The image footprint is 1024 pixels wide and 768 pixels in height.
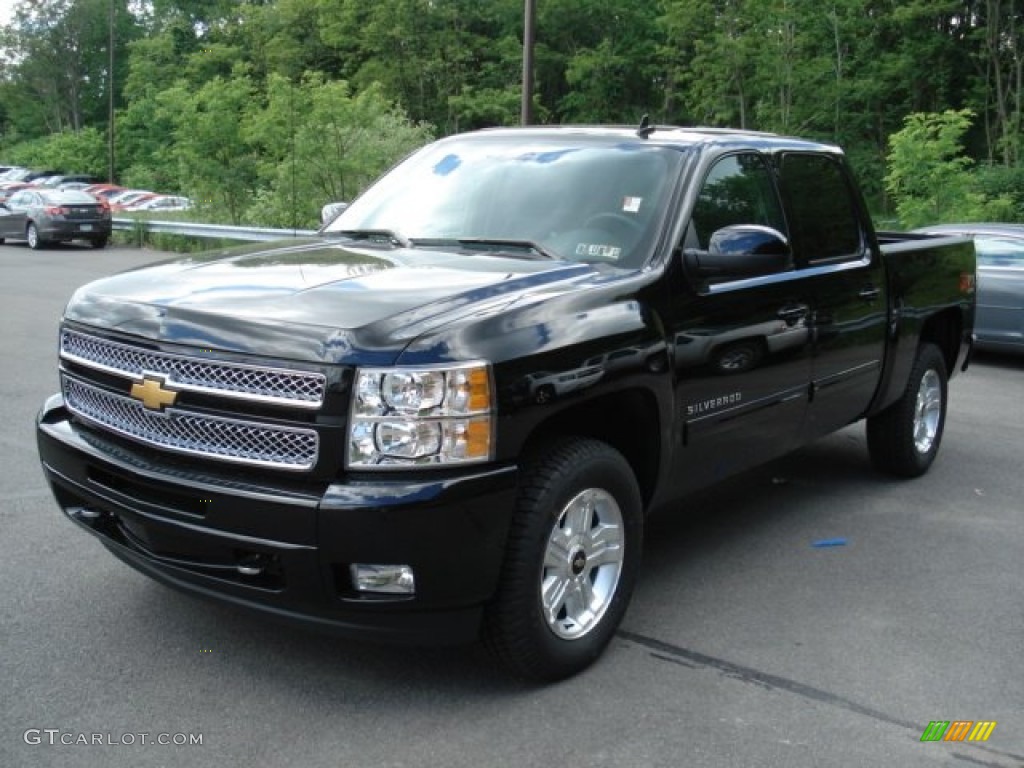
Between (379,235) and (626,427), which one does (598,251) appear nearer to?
(626,427)

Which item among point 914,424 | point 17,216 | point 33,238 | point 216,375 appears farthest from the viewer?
point 17,216

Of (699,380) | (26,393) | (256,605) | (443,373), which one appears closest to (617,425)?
(699,380)

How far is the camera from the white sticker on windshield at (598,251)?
4.20 m

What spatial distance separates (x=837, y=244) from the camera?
5465 mm

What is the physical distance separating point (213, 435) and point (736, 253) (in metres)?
2.07

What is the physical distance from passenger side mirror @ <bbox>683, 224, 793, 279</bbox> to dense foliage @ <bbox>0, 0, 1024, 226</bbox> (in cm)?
1633

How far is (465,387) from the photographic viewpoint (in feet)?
10.4

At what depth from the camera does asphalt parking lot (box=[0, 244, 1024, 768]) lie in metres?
3.22

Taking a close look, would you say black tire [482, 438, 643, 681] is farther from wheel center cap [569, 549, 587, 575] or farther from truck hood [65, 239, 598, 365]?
truck hood [65, 239, 598, 365]

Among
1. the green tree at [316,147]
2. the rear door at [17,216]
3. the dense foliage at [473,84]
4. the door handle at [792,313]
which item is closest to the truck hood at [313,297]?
the door handle at [792,313]

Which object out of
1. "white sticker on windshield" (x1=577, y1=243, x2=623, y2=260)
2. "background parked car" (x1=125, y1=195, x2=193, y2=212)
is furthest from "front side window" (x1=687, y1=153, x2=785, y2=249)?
"background parked car" (x1=125, y1=195, x2=193, y2=212)

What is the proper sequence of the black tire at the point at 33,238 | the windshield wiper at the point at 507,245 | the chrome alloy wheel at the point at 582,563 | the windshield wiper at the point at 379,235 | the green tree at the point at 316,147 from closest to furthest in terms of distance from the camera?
the chrome alloy wheel at the point at 582,563 < the windshield wiper at the point at 507,245 < the windshield wiper at the point at 379,235 < the green tree at the point at 316,147 < the black tire at the point at 33,238

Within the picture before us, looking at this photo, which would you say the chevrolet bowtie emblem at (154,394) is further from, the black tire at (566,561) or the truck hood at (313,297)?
the black tire at (566,561)

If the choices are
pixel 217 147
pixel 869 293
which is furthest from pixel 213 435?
pixel 217 147
